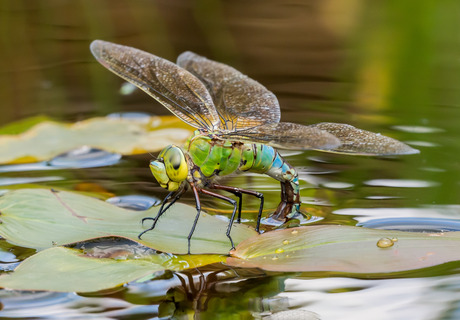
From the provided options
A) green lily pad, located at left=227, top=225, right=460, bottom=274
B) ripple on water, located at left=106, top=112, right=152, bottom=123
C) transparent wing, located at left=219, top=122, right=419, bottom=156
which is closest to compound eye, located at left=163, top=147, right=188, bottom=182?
transparent wing, located at left=219, top=122, right=419, bottom=156

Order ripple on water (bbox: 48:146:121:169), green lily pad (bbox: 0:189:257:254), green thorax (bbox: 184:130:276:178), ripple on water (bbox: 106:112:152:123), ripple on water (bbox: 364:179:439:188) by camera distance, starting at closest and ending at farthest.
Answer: green lily pad (bbox: 0:189:257:254)
green thorax (bbox: 184:130:276:178)
ripple on water (bbox: 364:179:439:188)
ripple on water (bbox: 48:146:121:169)
ripple on water (bbox: 106:112:152:123)

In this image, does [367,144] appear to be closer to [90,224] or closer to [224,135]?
[224,135]

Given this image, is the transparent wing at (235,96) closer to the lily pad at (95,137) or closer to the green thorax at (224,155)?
the green thorax at (224,155)

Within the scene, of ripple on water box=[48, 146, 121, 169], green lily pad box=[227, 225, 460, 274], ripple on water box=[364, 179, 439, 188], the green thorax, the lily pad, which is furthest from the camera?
the lily pad

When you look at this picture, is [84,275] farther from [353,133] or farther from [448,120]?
[448,120]

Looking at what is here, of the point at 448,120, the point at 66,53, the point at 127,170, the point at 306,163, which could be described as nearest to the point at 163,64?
the point at 127,170

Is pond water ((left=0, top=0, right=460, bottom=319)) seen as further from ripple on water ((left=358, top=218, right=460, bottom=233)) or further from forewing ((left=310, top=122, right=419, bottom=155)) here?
forewing ((left=310, top=122, right=419, bottom=155))

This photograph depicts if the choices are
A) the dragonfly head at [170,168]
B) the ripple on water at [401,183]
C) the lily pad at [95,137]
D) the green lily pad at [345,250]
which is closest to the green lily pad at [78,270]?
the green lily pad at [345,250]
